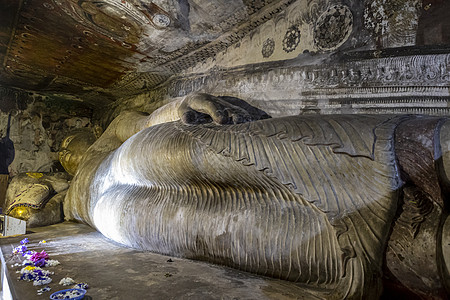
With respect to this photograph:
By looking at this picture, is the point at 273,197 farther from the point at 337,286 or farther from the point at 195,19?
the point at 195,19

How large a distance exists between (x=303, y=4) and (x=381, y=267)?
204 cm

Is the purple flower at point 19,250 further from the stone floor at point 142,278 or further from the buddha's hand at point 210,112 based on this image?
the buddha's hand at point 210,112

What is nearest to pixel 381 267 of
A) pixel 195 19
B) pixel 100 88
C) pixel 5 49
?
pixel 195 19

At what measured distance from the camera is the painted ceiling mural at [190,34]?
2125mm

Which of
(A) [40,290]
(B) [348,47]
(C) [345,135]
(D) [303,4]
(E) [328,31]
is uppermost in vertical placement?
(D) [303,4]

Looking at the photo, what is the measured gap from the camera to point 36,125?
5.44m

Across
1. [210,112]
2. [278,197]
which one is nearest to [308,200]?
[278,197]

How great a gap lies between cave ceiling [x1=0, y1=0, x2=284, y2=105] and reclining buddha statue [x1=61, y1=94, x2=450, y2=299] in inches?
49.1

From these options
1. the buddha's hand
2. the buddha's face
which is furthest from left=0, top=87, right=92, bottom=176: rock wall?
the buddha's hand

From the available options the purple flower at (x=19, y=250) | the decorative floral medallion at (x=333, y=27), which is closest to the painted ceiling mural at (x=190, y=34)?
the decorative floral medallion at (x=333, y=27)

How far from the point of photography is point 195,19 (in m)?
2.95

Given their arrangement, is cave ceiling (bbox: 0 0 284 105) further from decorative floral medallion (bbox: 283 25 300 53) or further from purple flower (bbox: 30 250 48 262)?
purple flower (bbox: 30 250 48 262)

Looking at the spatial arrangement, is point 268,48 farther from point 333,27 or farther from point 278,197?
point 278,197

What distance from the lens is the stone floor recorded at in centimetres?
140
